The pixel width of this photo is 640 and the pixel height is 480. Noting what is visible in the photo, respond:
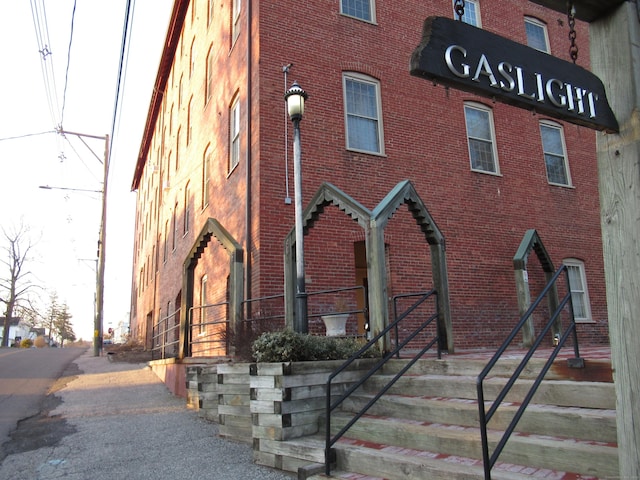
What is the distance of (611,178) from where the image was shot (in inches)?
119

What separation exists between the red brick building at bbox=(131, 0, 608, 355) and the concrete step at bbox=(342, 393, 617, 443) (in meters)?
3.20

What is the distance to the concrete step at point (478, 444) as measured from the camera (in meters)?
3.44

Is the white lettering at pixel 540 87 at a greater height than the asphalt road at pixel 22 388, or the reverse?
the white lettering at pixel 540 87

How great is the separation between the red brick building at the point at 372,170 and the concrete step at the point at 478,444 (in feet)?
11.7

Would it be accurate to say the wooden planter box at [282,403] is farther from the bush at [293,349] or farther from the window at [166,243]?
the window at [166,243]

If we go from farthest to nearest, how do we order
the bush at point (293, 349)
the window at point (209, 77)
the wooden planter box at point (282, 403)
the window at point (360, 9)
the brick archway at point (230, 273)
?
1. the window at point (209, 77)
2. the window at point (360, 9)
3. the brick archway at point (230, 273)
4. the bush at point (293, 349)
5. the wooden planter box at point (282, 403)

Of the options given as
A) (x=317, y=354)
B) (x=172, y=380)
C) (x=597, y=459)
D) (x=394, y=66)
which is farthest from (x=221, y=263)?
(x=597, y=459)

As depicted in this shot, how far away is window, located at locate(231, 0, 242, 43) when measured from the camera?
41.8ft

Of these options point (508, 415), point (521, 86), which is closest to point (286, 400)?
point (508, 415)

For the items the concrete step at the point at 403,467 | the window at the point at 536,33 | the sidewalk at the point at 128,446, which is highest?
the window at the point at 536,33

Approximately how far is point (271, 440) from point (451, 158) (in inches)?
343

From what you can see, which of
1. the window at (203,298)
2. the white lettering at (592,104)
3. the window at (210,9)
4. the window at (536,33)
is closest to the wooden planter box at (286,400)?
the white lettering at (592,104)

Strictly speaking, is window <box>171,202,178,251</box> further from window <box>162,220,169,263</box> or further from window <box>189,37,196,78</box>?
window <box>189,37,196,78</box>

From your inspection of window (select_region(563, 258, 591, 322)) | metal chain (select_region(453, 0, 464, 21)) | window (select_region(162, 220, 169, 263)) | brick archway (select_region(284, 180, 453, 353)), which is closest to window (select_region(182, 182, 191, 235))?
window (select_region(162, 220, 169, 263))
